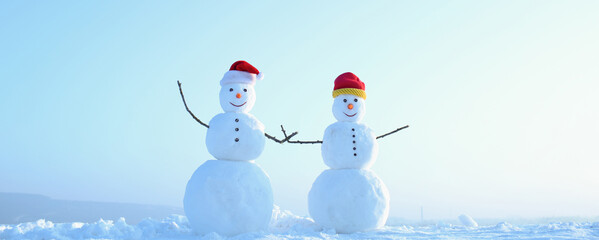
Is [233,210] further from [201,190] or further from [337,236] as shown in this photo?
[337,236]

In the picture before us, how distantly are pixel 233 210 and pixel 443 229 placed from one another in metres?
3.67

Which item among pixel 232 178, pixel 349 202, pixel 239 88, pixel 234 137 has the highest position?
pixel 239 88

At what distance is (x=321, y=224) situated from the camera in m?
7.46

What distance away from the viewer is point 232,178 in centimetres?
662

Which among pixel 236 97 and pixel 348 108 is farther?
pixel 348 108

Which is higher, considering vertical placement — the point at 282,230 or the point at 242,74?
the point at 242,74

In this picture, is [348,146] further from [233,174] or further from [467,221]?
[467,221]

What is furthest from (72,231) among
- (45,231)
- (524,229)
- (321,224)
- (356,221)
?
(524,229)

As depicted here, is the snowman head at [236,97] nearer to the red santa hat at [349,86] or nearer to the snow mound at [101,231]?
the red santa hat at [349,86]

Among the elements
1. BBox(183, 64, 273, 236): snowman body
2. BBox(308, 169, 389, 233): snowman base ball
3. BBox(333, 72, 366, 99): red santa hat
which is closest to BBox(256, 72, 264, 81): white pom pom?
BBox(183, 64, 273, 236): snowman body

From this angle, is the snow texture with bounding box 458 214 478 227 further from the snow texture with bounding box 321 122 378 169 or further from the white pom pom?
the white pom pom

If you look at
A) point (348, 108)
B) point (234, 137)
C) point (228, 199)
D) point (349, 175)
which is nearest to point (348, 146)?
point (349, 175)

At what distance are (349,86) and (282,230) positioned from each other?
2543mm

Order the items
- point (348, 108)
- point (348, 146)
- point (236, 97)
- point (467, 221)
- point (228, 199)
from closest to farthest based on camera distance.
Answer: point (228, 199), point (236, 97), point (348, 146), point (348, 108), point (467, 221)
